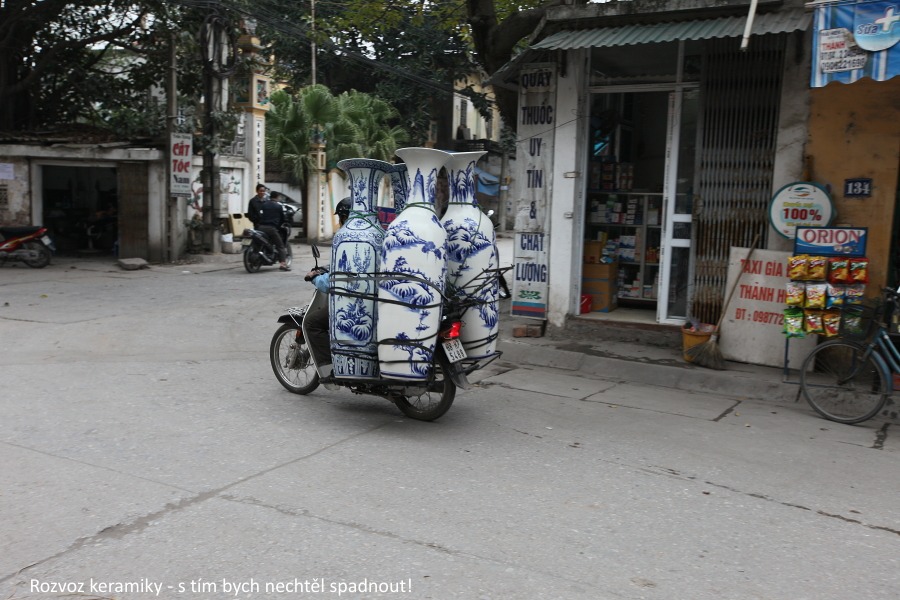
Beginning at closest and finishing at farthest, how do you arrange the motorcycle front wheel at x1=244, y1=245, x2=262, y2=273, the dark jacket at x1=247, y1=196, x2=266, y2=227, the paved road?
the paved road, the motorcycle front wheel at x1=244, y1=245, x2=262, y2=273, the dark jacket at x1=247, y1=196, x2=266, y2=227

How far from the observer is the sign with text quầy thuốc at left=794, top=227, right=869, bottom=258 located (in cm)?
709

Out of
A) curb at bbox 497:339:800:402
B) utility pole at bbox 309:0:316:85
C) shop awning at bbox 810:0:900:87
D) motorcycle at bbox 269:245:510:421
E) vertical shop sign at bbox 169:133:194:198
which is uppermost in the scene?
utility pole at bbox 309:0:316:85

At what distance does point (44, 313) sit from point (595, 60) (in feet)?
26.3

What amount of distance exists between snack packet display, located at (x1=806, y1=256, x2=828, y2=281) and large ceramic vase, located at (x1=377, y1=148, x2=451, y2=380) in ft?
11.8

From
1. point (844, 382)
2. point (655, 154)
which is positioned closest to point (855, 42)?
point (844, 382)

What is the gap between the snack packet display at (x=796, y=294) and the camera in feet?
Result: 23.5

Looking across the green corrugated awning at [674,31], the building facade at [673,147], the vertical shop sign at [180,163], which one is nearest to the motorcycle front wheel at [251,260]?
the vertical shop sign at [180,163]

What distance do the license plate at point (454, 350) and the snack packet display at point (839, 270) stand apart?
363 cm

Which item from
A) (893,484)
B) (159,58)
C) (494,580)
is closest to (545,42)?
(893,484)

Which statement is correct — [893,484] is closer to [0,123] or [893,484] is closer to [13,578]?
[13,578]

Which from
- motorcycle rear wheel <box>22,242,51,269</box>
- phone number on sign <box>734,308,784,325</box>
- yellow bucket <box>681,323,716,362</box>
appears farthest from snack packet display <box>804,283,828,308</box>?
motorcycle rear wheel <box>22,242,51,269</box>

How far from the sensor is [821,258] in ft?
23.5

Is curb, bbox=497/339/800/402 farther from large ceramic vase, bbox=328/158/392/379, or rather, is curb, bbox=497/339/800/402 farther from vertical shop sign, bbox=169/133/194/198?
vertical shop sign, bbox=169/133/194/198

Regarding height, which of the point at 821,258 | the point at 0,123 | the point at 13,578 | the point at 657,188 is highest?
the point at 0,123
